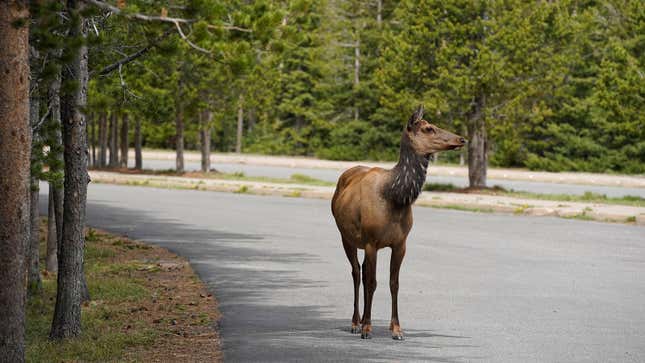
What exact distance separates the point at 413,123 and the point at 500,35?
21.4m

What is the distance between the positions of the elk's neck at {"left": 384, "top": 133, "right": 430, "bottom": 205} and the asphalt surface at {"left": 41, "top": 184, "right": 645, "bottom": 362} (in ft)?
4.64

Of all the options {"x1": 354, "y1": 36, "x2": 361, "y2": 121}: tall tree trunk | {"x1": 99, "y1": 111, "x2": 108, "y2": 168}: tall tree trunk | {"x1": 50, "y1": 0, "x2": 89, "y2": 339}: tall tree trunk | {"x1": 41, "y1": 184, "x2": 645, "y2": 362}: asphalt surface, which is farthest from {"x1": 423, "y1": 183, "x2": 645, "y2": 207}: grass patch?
{"x1": 354, "y1": 36, "x2": 361, "y2": 121}: tall tree trunk

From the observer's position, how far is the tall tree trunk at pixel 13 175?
6.68 meters

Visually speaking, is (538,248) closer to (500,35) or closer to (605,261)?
(605,261)

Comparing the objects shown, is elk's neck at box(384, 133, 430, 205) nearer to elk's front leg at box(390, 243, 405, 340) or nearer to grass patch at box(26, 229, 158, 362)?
elk's front leg at box(390, 243, 405, 340)

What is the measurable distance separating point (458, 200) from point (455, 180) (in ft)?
41.8

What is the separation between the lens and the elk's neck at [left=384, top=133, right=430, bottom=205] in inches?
364

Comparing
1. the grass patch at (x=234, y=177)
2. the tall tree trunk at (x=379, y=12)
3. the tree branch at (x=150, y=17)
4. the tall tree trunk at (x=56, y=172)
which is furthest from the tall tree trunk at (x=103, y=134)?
the tree branch at (x=150, y=17)

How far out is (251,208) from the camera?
25.2 metres

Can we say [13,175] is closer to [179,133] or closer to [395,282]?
[395,282]

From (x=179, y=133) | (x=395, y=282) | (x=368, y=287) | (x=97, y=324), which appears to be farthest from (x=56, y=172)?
(x=179, y=133)

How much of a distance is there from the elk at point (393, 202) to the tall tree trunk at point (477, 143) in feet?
72.4

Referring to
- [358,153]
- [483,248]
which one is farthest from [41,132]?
[358,153]

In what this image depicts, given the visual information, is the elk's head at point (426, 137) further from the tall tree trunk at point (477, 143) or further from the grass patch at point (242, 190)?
the tall tree trunk at point (477, 143)
